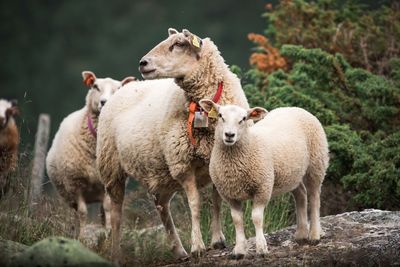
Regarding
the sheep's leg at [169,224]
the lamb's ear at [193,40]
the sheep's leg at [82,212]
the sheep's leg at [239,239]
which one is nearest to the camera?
the sheep's leg at [239,239]

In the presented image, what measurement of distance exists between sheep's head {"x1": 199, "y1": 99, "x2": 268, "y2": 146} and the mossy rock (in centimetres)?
166

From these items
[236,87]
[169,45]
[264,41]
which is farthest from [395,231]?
[264,41]

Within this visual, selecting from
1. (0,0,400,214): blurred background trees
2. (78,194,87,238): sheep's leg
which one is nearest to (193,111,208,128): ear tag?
(0,0,400,214): blurred background trees

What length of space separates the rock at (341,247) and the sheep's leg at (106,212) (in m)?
3.45

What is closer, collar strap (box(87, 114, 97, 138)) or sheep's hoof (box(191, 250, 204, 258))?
sheep's hoof (box(191, 250, 204, 258))

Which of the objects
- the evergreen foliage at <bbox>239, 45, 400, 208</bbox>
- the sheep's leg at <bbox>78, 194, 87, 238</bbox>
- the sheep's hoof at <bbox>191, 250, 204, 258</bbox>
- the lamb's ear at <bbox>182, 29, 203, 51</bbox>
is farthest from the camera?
the sheep's leg at <bbox>78, 194, 87, 238</bbox>

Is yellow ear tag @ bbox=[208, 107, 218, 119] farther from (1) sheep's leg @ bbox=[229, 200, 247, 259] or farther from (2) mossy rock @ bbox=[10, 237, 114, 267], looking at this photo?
(2) mossy rock @ bbox=[10, 237, 114, 267]

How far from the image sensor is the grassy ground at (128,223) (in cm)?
944

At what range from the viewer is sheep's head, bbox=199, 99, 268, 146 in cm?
794

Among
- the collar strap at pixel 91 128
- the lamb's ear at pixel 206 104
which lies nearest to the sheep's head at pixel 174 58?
the lamb's ear at pixel 206 104

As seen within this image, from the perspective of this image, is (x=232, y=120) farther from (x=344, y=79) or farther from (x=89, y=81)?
(x=89, y=81)

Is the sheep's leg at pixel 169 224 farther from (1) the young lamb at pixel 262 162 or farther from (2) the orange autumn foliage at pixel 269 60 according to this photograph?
(2) the orange autumn foliage at pixel 269 60

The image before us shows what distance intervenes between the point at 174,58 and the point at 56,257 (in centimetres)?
280

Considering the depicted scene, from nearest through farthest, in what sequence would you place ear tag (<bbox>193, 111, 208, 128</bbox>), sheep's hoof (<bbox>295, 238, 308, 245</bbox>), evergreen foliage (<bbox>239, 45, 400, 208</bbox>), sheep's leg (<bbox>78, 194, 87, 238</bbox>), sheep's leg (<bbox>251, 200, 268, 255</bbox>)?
1. sheep's leg (<bbox>251, 200, 268, 255</bbox>)
2. ear tag (<bbox>193, 111, 208, 128</bbox>)
3. sheep's hoof (<bbox>295, 238, 308, 245</bbox>)
4. evergreen foliage (<bbox>239, 45, 400, 208</bbox>)
5. sheep's leg (<bbox>78, 194, 87, 238</bbox>)
